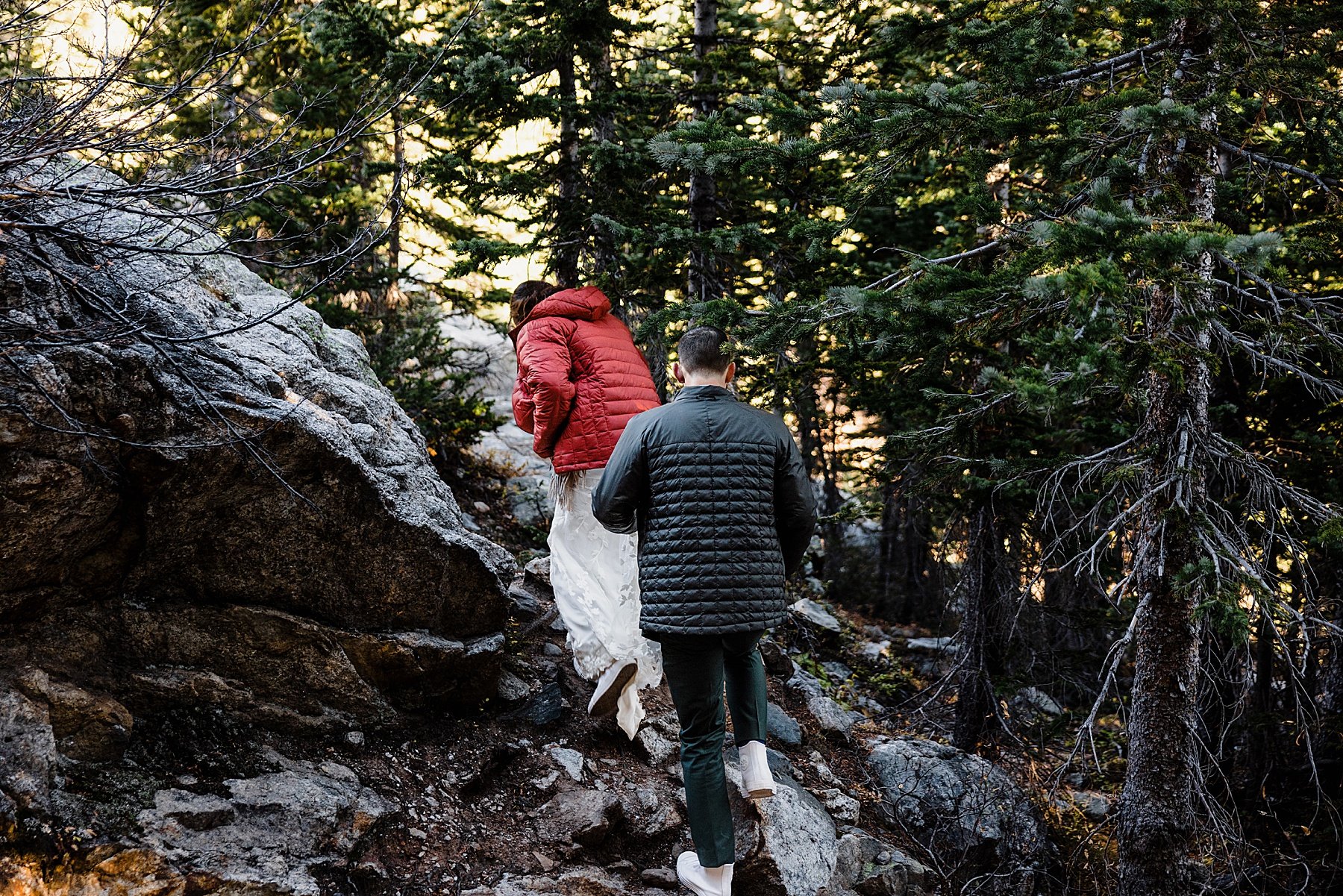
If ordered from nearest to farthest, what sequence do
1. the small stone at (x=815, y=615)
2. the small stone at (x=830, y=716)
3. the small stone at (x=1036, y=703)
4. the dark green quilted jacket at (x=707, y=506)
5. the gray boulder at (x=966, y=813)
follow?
the dark green quilted jacket at (x=707, y=506) < the gray boulder at (x=966, y=813) < the small stone at (x=830, y=716) < the small stone at (x=1036, y=703) < the small stone at (x=815, y=615)

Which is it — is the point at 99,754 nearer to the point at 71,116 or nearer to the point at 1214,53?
the point at 71,116

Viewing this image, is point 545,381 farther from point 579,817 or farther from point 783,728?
point 783,728

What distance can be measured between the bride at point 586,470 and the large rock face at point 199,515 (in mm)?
618

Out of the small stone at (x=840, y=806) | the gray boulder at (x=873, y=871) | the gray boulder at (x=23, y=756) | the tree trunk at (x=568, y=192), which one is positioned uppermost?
the tree trunk at (x=568, y=192)

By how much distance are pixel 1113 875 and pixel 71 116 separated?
28.7 ft

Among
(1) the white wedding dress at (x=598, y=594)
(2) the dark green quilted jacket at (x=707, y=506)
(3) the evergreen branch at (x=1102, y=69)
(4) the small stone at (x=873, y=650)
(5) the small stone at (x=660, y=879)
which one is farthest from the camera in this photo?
(4) the small stone at (x=873, y=650)

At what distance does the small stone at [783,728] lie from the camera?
6965 mm

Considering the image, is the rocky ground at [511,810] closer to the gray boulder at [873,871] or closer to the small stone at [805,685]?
the gray boulder at [873,871]

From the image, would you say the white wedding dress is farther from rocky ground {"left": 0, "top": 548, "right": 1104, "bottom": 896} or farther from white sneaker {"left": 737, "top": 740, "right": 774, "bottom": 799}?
white sneaker {"left": 737, "top": 740, "right": 774, "bottom": 799}

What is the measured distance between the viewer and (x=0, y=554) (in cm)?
385

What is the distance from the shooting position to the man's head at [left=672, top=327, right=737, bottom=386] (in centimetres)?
446

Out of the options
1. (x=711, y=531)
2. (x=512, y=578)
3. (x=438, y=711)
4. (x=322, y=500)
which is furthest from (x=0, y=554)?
(x=512, y=578)

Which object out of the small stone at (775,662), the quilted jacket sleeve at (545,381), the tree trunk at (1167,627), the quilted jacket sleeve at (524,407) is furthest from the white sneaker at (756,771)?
the small stone at (775,662)

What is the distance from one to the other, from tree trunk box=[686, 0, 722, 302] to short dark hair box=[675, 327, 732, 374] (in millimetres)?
3505
